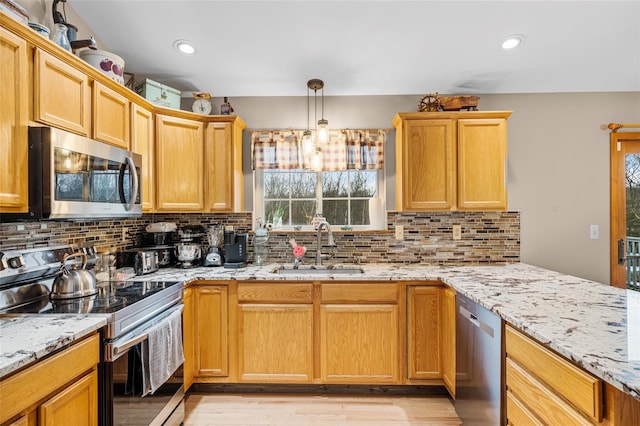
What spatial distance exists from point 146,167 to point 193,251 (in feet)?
2.44

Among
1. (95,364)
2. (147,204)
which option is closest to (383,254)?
(147,204)

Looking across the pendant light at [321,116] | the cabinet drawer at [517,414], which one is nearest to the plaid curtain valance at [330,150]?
the pendant light at [321,116]

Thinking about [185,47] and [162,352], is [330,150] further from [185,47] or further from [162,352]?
[162,352]

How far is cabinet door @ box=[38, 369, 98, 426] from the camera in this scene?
Result: 3.68 feet

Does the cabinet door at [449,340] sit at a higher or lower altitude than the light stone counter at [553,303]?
lower

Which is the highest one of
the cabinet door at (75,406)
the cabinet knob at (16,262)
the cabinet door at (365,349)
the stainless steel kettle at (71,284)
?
the cabinet knob at (16,262)

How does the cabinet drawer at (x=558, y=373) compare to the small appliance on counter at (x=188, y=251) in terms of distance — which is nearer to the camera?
the cabinet drawer at (x=558, y=373)

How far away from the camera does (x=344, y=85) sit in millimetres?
2803

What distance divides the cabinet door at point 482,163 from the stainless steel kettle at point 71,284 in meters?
2.59

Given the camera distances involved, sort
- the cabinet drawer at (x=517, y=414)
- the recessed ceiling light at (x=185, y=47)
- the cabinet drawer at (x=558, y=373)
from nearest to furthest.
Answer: the cabinet drawer at (x=558, y=373), the cabinet drawer at (x=517, y=414), the recessed ceiling light at (x=185, y=47)

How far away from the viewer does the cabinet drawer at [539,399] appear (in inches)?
41.3

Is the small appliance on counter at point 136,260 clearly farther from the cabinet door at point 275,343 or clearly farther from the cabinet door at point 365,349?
the cabinet door at point 365,349

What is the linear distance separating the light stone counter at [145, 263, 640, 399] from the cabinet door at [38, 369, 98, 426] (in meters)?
0.90

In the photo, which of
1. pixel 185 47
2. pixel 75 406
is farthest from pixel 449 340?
pixel 185 47
